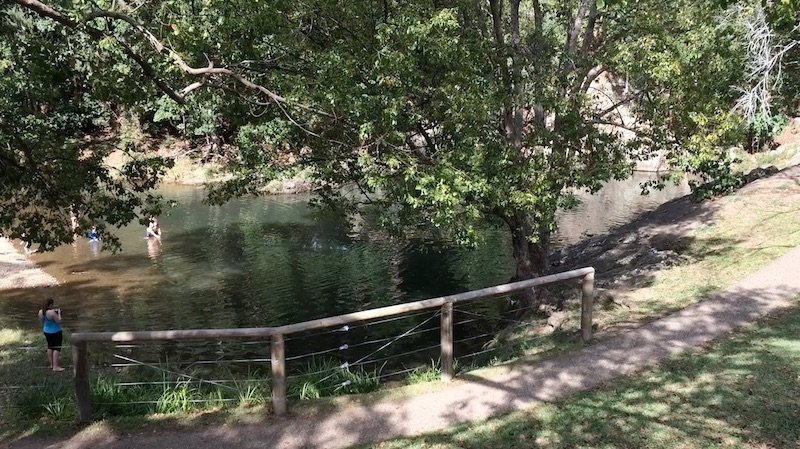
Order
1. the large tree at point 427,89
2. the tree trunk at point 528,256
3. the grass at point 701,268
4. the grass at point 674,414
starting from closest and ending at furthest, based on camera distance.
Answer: the grass at point 674,414 < the grass at point 701,268 < the large tree at point 427,89 < the tree trunk at point 528,256

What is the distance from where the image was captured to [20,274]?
18.6 metres

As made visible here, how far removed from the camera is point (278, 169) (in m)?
11.3

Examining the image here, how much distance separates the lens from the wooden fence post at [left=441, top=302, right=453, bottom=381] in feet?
22.3

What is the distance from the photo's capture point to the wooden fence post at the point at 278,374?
6.02 meters

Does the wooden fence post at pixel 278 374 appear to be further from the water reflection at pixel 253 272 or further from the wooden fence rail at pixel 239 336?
the water reflection at pixel 253 272

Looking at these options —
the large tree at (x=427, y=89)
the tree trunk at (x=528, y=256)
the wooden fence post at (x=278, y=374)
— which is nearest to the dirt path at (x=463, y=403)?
the wooden fence post at (x=278, y=374)

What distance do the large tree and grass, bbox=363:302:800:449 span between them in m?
3.61

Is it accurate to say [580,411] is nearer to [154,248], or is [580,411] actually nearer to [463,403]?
[463,403]

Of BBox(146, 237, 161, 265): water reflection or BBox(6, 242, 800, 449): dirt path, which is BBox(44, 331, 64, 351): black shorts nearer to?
BBox(6, 242, 800, 449): dirt path

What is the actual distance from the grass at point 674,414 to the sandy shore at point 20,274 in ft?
54.3

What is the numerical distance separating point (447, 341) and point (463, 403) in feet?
2.63

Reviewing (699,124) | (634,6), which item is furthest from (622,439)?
(634,6)

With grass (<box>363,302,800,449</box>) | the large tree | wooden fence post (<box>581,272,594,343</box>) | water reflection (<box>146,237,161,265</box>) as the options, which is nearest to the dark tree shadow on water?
grass (<box>363,302,800,449</box>)

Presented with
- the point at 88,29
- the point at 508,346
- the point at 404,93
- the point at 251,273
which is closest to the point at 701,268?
the point at 508,346
